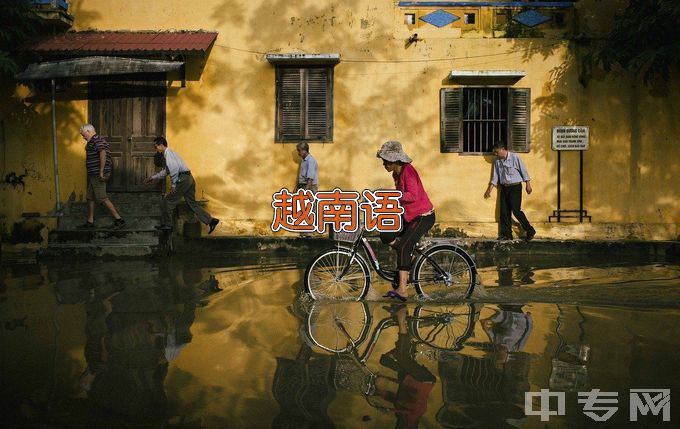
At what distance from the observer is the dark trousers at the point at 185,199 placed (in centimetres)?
1112

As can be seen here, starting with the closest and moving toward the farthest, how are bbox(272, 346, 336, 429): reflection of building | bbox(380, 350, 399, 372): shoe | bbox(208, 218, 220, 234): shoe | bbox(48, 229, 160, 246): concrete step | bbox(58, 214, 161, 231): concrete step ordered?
bbox(272, 346, 336, 429): reflection of building, bbox(380, 350, 399, 372): shoe, bbox(48, 229, 160, 246): concrete step, bbox(58, 214, 161, 231): concrete step, bbox(208, 218, 220, 234): shoe

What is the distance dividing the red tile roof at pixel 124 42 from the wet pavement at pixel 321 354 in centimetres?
481

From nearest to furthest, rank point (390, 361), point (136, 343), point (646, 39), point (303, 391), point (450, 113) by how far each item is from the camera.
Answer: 1. point (303, 391)
2. point (390, 361)
3. point (136, 343)
4. point (646, 39)
5. point (450, 113)

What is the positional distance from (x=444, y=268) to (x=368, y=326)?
1450 millimetres

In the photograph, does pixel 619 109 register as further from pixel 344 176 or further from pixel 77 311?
pixel 77 311

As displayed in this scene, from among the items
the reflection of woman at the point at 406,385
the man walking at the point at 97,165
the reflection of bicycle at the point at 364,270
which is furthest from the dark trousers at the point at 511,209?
the reflection of woman at the point at 406,385

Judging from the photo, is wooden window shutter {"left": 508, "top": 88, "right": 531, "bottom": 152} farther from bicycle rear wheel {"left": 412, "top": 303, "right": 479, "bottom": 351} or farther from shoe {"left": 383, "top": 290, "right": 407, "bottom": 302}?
shoe {"left": 383, "top": 290, "right": 407, "bottom": 302}

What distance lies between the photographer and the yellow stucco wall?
12.3m

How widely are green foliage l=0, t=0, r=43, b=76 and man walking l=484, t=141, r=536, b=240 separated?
8524mm

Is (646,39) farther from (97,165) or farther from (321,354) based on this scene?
(97,165)

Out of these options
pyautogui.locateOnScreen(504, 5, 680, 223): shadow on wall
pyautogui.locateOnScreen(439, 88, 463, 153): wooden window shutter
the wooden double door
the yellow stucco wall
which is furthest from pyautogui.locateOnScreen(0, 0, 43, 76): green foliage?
pyautogui.locateOnScreen(504, 5, 680, 223): shadow on wall

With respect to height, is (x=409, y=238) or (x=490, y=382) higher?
(x=409, y=238)

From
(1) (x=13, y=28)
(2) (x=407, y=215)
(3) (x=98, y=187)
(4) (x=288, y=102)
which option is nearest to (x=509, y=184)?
(4) (x=288, y=102)

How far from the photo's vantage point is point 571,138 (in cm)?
1226
